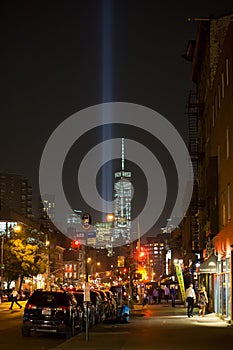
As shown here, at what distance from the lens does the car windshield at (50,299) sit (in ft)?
80.4

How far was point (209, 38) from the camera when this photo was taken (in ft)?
153

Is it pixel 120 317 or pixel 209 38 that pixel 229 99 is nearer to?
pixel 120 317

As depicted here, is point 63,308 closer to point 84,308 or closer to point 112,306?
point 84,308

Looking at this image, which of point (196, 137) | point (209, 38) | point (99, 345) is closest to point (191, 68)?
point (196, 137)

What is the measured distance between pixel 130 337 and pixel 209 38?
28.4m

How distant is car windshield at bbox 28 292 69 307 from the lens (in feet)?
80.4

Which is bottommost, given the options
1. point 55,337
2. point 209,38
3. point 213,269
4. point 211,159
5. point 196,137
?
point 55,337

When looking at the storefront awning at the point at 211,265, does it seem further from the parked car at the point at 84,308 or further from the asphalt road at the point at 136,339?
the parked car at the point at 84,308

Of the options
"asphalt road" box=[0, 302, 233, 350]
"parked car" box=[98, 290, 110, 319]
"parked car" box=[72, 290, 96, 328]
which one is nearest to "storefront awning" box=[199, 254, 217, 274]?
"parked car" box=[98, 290, 110, 319]

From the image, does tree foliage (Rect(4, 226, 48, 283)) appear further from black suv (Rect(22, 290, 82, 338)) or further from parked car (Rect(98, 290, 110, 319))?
black suv (Rect(22, 290, 82, 338))

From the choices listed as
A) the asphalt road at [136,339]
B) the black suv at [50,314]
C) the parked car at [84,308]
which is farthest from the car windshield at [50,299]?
the parked car at [84,308]

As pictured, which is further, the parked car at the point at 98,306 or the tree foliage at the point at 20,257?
the tree foliage at the point at 20,257

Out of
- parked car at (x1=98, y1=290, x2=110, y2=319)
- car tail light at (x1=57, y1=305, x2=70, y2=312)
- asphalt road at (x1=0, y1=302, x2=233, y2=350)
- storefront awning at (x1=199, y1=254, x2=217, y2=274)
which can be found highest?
storefront awning at (x1=199, y1=254, x2=217, y2=274)

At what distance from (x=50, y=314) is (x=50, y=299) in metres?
0.65
